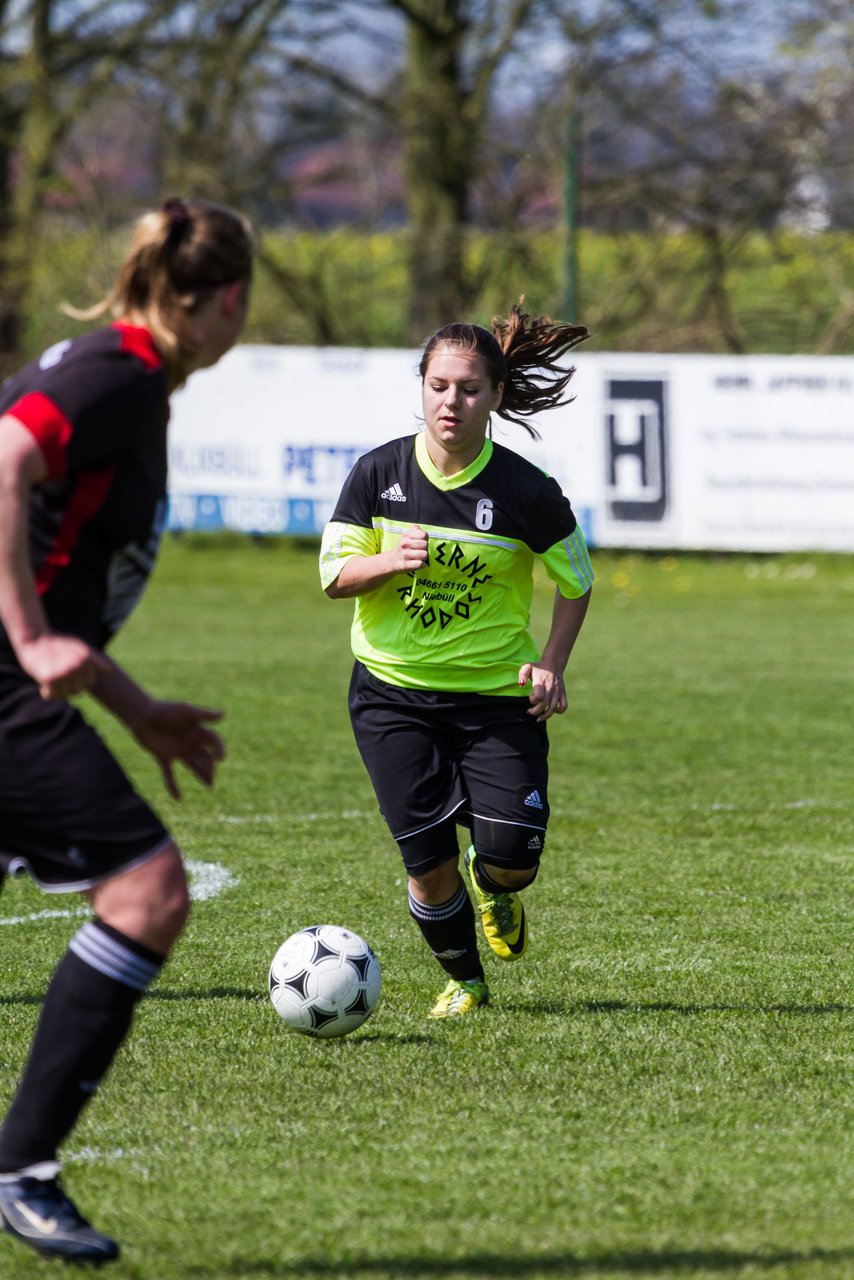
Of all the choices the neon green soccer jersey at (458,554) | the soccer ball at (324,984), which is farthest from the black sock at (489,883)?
the neon green soccer jersey at (458,554)

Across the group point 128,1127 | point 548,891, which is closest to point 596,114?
point 548,891

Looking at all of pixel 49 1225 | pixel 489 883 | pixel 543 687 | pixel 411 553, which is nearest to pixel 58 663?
pixel 49 1225

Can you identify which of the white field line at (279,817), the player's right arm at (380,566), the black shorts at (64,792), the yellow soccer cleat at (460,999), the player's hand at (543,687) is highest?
the player's right arm at (380,566)

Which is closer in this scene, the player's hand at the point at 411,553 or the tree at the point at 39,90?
the player's hand at the point at 411,553

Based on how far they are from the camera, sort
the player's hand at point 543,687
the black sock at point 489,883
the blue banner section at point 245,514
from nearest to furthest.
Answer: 1. the player's hand at point 543,687
2. the black sock at point 489,883
3. the blue banner section at point 245,514

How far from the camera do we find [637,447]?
56.6 feet

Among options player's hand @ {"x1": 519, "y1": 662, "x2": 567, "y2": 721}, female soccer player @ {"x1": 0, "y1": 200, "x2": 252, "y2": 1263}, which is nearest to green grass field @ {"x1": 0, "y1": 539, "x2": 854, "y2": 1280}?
female soccer player @ {"x1": 0, "y1": 200, "x2": 252, "y2": 1263}

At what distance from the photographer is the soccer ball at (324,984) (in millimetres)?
4449

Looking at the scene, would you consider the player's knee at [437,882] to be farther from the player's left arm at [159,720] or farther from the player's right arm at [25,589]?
the player's right arm at [25,589]

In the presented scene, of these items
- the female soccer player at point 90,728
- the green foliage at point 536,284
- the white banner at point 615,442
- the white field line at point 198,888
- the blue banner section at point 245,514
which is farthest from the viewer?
the green foliage at point 536,284

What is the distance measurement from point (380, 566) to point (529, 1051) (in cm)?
129

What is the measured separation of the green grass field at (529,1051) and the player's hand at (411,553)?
4.03 feet

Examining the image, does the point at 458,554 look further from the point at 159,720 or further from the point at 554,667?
the point at 159,720

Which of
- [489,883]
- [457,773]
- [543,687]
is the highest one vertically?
[543,687]
